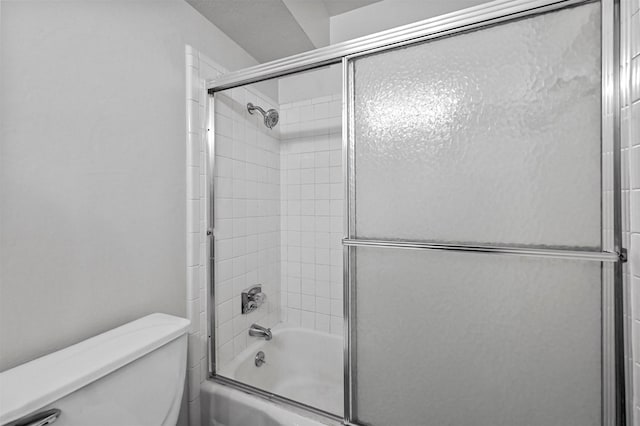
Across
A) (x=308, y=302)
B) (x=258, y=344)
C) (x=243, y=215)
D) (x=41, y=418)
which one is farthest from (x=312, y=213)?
(x=41, y=418)

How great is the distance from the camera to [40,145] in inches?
30.4

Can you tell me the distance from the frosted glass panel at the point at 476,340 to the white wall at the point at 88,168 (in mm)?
817

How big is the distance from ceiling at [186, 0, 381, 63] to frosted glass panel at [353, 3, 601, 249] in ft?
2.18

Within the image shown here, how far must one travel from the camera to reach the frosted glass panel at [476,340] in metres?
0.76

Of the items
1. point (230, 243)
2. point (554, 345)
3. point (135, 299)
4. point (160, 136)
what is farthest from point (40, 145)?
point (554, 345)

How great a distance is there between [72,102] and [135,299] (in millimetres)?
675

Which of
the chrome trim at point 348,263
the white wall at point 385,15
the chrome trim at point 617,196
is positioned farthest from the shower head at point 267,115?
the chrome trim at point 617,196

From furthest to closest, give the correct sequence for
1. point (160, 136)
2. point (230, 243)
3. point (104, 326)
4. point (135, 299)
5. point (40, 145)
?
point (230, 243) < point (160, 136) < point (135, 299) < point (104, 326) < point (40, 145)

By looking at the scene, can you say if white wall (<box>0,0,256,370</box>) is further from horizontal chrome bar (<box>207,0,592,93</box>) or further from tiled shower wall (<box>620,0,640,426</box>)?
tiled shower wall (<box>620,0,640,426</box>)

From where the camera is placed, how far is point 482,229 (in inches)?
33.3

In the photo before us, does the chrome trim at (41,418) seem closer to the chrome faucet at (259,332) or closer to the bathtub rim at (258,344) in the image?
the bathtub rim at (258,344)

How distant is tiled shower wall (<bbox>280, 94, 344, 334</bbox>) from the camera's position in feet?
6.08

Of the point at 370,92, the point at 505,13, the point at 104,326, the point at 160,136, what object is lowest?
the point at 104,326

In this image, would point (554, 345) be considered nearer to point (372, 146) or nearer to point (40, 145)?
point (372, 146)
